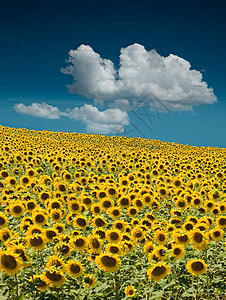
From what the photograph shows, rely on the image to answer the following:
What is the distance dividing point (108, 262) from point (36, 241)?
4.45ft

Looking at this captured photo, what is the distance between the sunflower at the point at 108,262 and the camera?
16.1 feet

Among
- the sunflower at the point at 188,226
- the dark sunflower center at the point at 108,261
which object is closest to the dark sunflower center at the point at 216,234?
the sunflower at the point at 188,226

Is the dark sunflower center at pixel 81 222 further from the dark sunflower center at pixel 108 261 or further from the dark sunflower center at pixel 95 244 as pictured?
the dark sunflower center at pixel 108 261

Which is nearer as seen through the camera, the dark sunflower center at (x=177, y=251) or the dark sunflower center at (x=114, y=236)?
the dark sunflower center at (x=177, y=251)

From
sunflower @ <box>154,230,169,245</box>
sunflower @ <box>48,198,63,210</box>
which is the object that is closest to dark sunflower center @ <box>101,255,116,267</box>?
sunflower @ <box>154,230,169,245</box>

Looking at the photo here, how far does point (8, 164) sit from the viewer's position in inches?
627

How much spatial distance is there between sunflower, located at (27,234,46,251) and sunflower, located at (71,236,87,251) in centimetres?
70

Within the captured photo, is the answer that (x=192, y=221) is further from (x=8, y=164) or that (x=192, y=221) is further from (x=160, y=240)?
(x=8, y=164)

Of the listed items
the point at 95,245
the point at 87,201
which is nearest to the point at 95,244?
the point at 95,245

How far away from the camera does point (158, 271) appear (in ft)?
16.0

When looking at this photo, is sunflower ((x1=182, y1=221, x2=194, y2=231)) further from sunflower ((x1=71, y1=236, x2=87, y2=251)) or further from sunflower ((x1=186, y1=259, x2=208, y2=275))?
sunflower ((x1=71, y1=236, x2=87, y2=251))

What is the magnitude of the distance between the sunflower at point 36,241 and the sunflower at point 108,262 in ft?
3.58

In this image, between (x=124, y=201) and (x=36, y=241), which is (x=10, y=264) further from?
(x=124, y=201)

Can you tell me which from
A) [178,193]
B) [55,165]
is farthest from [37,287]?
[55,165]
